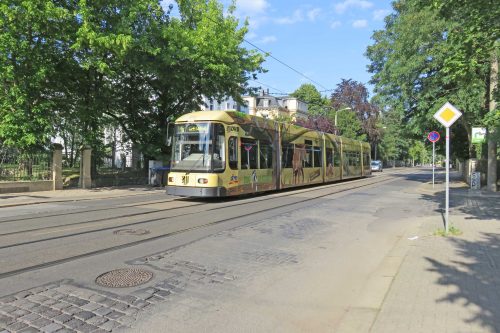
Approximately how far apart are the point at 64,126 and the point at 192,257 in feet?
61.7

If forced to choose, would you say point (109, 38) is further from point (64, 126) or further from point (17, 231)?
point (17, 231)

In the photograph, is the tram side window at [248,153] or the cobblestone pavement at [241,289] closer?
the cobblestone pavement at [241,289]

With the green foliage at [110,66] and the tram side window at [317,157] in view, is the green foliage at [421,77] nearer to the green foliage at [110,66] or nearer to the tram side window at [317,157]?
the tram side window at [317,157]

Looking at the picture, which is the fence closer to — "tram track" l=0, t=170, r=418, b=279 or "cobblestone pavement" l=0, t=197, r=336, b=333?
"tram track" l=0, t=170, r=418, b=279

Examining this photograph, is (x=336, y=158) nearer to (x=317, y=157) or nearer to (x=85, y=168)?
(x=317, y=157)

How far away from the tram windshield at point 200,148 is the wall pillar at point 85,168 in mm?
8887

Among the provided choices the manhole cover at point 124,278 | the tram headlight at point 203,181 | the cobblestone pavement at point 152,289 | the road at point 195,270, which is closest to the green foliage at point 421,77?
the tram headlight at point 203,181

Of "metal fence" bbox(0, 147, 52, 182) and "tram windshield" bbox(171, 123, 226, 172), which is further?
"metal fence" bbox(0, 147, 52, 182)

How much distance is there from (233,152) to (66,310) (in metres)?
11.7

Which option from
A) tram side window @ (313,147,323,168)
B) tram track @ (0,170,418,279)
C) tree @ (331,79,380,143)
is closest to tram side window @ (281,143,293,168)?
tram track @ (0,170,418,279)

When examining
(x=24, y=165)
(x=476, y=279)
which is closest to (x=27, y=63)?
(x=24, y=165)

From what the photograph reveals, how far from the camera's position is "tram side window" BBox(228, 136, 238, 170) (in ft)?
52.5

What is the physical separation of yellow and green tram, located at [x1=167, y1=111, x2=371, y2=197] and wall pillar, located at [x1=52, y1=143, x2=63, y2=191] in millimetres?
8341

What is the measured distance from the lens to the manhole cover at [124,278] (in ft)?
19.0
